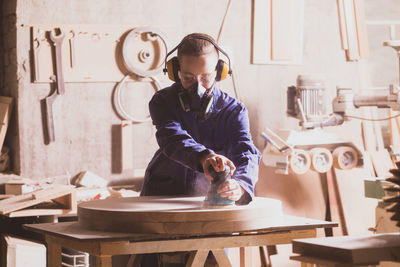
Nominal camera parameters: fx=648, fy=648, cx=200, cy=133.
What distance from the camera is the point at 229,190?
261 centimetres

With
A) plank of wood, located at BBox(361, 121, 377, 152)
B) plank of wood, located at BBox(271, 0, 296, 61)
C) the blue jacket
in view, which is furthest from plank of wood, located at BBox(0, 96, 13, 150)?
plank of wood, located at BBox(361, 121, 377, 152)

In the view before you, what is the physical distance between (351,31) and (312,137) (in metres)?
1.27

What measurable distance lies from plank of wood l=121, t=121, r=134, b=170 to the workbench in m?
2.69

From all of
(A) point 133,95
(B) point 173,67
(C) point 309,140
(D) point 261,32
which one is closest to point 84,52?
(A) point 133,95

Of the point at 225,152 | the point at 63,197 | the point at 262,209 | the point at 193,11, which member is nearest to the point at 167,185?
the point at 225,152

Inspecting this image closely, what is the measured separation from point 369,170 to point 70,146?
8.84 feet

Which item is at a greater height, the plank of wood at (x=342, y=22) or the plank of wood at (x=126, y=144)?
the plank of wood at (x=342, y=22)

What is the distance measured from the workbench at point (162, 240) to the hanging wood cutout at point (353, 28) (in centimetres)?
372

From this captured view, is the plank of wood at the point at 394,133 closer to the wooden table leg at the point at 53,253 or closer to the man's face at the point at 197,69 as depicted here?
the man's face at the point at 197,69

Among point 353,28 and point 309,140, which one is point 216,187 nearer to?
point 309,140

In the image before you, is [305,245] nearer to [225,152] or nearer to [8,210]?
[225,152]

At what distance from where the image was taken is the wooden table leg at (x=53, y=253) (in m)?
2.77

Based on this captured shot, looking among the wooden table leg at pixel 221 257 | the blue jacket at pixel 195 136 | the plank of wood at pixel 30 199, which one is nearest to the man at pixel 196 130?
the blue jacket at pixel 195 136

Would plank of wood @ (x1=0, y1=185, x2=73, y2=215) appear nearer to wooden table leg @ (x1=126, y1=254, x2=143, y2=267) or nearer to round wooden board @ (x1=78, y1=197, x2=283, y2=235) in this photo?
wooden table leg @ (x1=126, y1=254, x2=143, y2=267)
